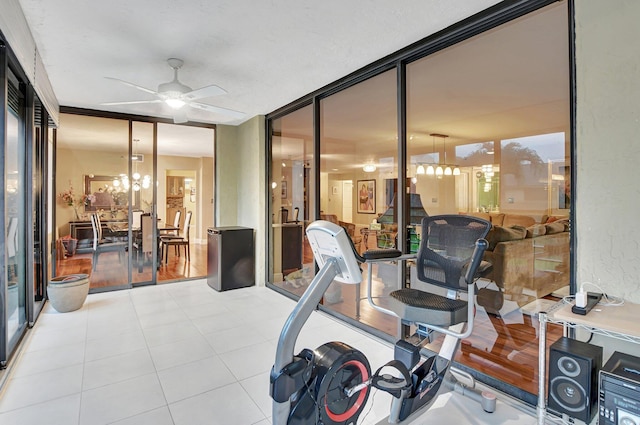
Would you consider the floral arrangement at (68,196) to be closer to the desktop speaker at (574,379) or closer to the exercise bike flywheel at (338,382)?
the exercise bike flywheel at (338,382)

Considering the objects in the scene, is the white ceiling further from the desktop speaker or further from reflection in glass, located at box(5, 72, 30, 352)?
the desktop speaker

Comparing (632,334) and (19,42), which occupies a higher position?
(19,42)

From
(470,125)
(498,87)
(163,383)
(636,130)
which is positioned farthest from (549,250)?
(163,383)

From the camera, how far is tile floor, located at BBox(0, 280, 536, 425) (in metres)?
2.11

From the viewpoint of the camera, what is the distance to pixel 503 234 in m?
2.68

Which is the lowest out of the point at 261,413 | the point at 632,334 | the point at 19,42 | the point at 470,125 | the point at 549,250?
the point at 261,413

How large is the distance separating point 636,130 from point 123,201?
5.78 m

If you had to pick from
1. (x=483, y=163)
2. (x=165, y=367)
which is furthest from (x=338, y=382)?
(x=483, y=163)

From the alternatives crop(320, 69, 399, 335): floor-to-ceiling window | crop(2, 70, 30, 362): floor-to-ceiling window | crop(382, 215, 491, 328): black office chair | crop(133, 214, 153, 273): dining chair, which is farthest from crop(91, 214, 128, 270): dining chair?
crop(382, 215, 491, 328): black office chair

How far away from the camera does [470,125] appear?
3.74 meters

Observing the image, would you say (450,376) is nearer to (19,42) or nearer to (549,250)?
(549,250)

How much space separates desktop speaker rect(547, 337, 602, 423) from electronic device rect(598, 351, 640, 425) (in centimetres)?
11

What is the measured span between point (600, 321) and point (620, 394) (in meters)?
0.28

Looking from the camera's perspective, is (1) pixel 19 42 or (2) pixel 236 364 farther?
(2) pixel 236 364
